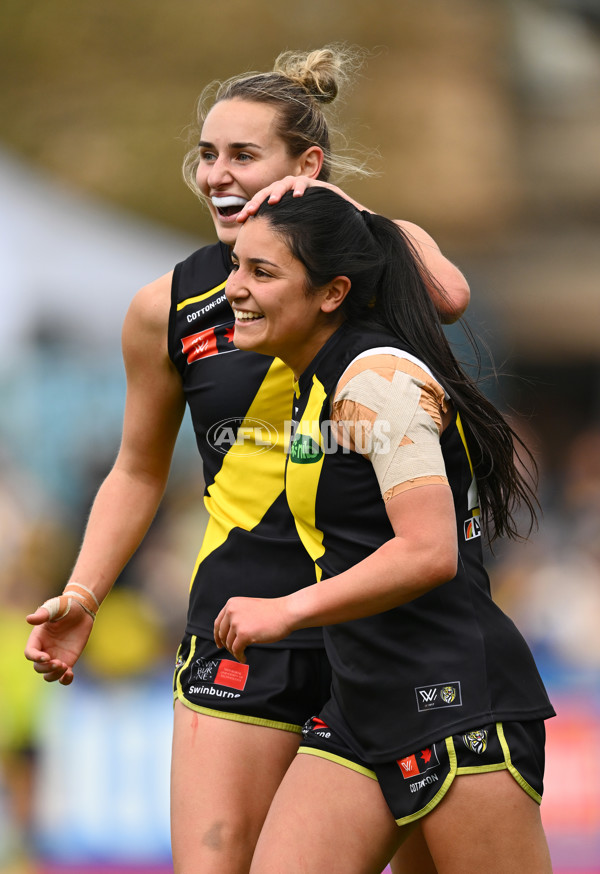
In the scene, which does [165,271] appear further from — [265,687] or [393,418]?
[393,418]

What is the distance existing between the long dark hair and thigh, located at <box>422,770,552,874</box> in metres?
0.67

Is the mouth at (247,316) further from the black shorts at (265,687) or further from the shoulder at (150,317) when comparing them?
the black shorts at (265,687)

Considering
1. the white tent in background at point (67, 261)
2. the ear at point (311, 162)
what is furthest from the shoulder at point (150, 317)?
the white tent in background at point (67, 261)

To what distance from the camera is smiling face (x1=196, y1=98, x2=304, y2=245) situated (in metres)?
3.21

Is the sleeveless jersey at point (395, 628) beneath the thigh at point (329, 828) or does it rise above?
above

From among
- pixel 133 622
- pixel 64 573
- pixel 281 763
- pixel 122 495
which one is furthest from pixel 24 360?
pixel 281 763

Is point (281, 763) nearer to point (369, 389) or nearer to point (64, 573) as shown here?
point (369, 389)

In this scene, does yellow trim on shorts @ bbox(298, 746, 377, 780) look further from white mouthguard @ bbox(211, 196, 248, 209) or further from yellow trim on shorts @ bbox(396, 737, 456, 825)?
white mouthguard @ bbox(211, 196, 248, 209)

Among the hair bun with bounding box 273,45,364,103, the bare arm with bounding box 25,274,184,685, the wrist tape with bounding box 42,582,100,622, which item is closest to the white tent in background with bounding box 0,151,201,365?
the bare arm with bounding box 25,274,184,685

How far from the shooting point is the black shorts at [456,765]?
261cm

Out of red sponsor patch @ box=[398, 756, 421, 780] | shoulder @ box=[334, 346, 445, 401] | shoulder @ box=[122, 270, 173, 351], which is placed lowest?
red sponsor patch @ box=[398, 756, 421, 780]

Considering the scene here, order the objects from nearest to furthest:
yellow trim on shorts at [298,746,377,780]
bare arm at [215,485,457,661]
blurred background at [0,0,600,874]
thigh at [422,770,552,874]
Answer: bare arm at [215,485,457,661] → thigh at [422,770,552,874] → yellow trim on shorts at [298,746,377,780] → blurred background at [0,0,600,874]

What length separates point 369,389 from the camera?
2580 millimetres

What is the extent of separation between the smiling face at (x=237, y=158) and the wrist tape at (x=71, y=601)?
102cm
